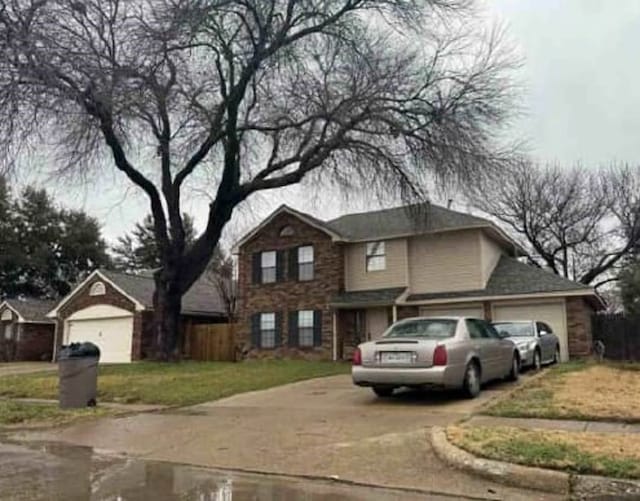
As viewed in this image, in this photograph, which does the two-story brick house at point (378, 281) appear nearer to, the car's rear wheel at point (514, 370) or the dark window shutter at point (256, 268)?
the dark window shutter at point (256, 268)

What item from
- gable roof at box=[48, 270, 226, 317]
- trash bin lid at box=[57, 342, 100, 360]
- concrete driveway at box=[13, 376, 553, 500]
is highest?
gable roof at box=[48, 270, 226, 317]

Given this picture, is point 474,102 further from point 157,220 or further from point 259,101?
point 157,220

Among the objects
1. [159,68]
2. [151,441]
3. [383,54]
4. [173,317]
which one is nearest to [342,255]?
[173,317]

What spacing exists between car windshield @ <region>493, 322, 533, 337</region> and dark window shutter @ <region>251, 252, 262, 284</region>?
12.9 metres

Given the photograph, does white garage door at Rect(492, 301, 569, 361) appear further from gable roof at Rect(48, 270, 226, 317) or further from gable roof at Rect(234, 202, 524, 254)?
gable roof at Rect(48, 270, 226, 317)

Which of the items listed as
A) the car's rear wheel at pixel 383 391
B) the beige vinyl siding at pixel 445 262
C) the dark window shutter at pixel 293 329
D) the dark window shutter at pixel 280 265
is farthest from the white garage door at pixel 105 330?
the car's rear wheel at pixel 383 391

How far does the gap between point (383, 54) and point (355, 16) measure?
5.03ft

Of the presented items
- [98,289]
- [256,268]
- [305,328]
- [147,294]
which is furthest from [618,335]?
[98,289]

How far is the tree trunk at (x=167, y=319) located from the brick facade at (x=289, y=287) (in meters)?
4.82

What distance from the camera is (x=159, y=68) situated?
18.1 meters

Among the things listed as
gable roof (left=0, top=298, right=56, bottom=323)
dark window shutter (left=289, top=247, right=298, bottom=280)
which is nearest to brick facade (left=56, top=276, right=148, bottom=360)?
gable roof (left=0, top=298, right=56, bottom=323)

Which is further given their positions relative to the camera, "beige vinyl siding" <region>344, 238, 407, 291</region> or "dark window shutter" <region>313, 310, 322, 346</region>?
"dark window shutter" <region>313, 310, 322, 346</region>

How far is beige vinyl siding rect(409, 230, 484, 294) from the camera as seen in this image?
24312mm

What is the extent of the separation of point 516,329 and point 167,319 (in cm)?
1224
